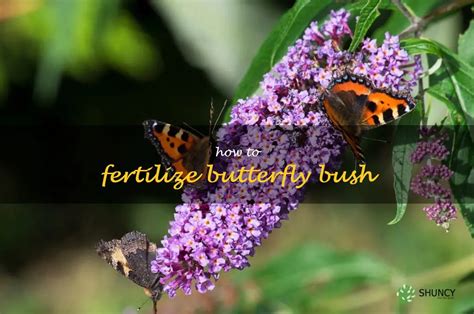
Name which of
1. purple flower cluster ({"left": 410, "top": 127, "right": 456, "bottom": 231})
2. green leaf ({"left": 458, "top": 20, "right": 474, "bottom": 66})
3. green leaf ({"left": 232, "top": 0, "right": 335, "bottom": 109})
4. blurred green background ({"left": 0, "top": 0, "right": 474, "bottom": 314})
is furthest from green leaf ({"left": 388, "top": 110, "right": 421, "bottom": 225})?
blurred green background ({"left": 0, "top": 0, "right": 474, "bottom": 314})

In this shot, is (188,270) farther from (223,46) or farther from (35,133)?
(35,133)

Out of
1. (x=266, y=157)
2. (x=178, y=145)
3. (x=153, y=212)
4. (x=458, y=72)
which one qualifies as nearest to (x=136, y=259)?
(x=178, y=145)

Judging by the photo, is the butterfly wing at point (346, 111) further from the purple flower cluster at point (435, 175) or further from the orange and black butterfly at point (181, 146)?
the orange and black butterfly at point (181, 146)

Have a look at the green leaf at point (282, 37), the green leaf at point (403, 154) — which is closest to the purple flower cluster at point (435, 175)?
the green leaf at point (403, 154)

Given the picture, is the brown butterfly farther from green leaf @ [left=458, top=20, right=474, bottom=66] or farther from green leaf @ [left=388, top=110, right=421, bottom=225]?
green leaf @ [left=458, top=20, right=474, bottom=66]

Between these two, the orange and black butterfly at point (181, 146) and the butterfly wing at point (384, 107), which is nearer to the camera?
the butterfly wing at point (384, 107)

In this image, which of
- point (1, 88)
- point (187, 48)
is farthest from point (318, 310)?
point (1, 88)
